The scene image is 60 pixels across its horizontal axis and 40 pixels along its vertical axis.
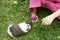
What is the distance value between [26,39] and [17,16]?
38 cm

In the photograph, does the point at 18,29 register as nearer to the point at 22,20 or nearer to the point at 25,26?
the point at 25,26

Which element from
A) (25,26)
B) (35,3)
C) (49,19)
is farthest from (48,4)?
(25,26)

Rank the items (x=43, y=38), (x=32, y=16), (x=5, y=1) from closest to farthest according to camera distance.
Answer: (x=43, y=38) → (x=32, y=16) → (x=5, y=1)

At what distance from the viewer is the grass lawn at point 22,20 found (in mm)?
A: 2486

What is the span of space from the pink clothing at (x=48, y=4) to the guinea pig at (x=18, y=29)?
0.87 ft

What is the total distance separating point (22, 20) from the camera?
2650mm

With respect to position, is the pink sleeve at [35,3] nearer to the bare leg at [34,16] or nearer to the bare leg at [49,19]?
the bare leg at [34,16]

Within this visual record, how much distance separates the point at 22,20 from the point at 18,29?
9.7 inches

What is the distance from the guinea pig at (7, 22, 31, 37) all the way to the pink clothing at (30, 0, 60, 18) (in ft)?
0.87

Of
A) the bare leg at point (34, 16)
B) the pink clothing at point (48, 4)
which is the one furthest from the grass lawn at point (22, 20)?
the pink clothing at point (48, 4)

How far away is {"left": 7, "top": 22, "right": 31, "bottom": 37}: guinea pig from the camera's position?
2.43 meters

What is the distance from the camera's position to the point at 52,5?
257 centimetres

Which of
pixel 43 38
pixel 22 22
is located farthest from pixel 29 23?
pixel 43 38

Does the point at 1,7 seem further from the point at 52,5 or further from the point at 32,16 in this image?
the point at 52,5
